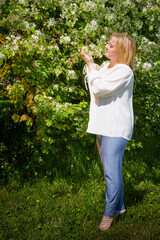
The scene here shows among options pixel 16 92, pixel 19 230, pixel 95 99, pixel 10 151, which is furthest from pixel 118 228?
pixel 10 151

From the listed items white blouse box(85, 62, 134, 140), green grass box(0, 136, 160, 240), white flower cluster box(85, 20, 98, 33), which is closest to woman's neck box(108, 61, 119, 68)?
white blouse box(85, 62, 134, 140)

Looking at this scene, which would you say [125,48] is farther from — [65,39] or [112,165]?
[112,165]

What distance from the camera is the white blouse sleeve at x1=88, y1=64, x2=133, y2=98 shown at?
2299 millimetres

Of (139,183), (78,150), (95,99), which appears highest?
(95,99)

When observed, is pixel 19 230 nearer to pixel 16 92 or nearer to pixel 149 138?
pixel 16 92

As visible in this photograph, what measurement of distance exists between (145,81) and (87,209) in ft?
8.60

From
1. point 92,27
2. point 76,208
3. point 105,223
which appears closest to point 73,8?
point 92,27

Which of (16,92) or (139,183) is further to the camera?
(139,183)

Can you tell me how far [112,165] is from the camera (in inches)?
97.9

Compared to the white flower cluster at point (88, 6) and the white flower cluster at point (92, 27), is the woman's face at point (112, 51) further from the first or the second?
the white flower cluster at point (88, 6)

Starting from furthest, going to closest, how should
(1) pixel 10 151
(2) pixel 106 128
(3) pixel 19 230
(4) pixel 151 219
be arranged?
(1) pixel 10 151 → (4) pixel 151 219 → (3) pixel 19 230 → (2) pixel 106 128

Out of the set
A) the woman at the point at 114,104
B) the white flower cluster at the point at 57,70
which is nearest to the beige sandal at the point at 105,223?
the woman at the point at 114,104

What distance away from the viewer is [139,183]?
3865 millimetres

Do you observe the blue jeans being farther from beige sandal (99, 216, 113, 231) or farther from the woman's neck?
the woman's neck
